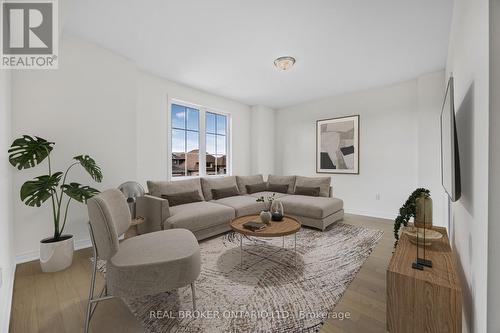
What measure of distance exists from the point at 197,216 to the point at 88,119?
75.5 inches

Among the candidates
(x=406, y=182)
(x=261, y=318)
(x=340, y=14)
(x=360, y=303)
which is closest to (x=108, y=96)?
(x=340, y=14)

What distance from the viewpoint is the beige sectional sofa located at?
2.68m

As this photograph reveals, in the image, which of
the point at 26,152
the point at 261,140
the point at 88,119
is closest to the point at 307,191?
the point at 261,140

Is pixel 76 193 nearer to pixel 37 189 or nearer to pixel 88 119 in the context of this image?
pixel 37 189

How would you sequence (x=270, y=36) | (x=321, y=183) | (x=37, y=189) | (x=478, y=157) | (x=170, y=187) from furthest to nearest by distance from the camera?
1. (x=321, y=183)
2. (x=170, y=187)
3. (x=270, y=36)
4. (x=37, y=189)
5. (x=478, y=157)

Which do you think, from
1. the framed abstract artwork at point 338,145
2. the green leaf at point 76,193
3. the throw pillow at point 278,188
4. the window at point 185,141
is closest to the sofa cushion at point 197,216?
the green leaf at point 76,193

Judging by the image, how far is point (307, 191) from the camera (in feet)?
13.2

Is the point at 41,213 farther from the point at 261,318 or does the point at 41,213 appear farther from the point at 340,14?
the point at 340,14

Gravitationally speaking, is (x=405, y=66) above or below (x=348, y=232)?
above

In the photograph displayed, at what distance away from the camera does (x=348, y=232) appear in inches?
126

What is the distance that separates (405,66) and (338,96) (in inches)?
59.6

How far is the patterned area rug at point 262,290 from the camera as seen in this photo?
1447mm

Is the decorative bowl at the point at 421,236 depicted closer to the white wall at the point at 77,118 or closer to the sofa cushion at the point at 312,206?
the sofa cushion at the point at 312,206

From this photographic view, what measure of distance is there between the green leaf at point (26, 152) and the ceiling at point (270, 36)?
139cm
